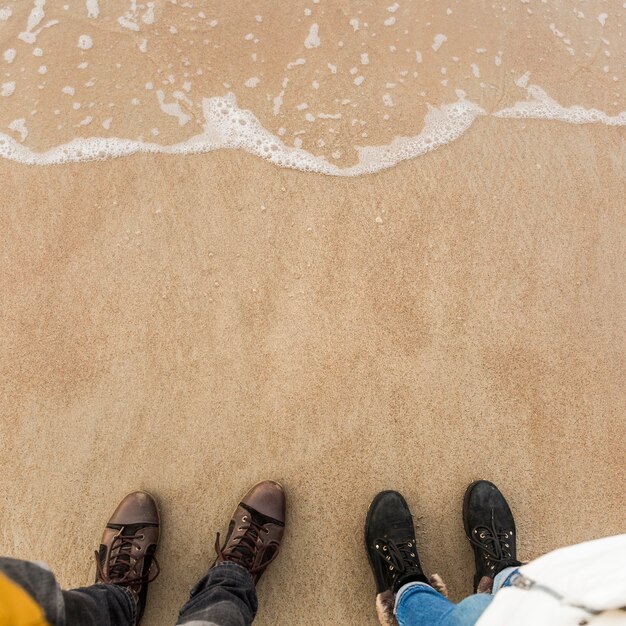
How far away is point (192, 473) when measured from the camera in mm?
1912

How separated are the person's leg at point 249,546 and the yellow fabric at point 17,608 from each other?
2.05 ft

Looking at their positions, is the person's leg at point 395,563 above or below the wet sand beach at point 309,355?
below

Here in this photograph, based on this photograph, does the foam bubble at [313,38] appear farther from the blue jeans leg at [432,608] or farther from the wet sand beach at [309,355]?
the blue jeans leg at [432,608]

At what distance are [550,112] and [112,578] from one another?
8.83 feet

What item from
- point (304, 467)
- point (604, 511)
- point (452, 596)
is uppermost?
point (304, 467)

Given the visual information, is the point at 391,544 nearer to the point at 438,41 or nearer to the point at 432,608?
the point at 432,608

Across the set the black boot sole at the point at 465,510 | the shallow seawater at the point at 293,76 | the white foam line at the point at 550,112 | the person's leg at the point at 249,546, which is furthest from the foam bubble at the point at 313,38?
the black boot sole at the point at 465,510

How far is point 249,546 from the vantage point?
1.82 m

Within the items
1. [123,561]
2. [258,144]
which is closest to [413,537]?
[123,561]

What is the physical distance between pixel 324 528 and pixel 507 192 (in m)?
1.61

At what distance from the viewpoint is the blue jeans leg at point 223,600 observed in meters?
1.50

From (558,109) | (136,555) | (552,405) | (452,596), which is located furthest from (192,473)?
(558,109)

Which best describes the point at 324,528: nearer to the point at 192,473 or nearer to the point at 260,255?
the point at 192,473

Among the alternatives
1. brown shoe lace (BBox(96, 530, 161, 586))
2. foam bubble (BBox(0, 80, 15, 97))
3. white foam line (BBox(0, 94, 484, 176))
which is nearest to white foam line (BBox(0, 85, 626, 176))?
white foam line (BBox(0, 94, 484, 176))
